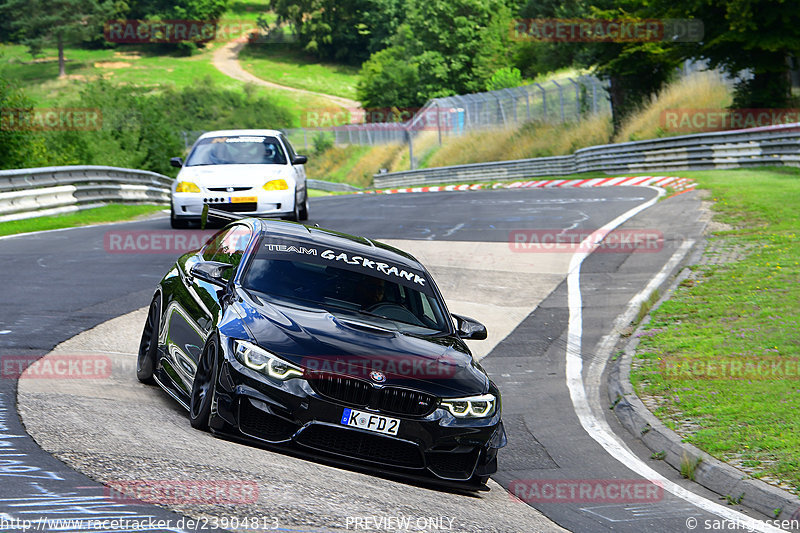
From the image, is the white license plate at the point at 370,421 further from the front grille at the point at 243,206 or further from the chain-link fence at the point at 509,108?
the chain-link fence at the point at 509,108

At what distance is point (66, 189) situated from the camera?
945 inches

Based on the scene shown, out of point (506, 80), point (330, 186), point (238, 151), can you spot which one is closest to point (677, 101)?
point (238, 151)

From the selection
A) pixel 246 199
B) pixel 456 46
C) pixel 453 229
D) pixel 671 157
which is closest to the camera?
pixel 246 199

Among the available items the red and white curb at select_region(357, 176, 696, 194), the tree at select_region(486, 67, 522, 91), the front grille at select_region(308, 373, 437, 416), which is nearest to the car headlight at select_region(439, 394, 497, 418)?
the front grille at select_region(308, 373, 437, 416)

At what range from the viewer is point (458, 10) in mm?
91562

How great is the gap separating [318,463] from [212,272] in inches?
74.9

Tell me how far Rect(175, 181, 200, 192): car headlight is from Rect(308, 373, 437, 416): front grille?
12.5m

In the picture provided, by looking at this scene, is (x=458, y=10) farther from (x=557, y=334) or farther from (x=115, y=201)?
(x=557, y=334)

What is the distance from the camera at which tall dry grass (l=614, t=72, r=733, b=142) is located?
4072 centimetres

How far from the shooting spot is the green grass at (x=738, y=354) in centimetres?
793

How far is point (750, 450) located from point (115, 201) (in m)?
22.4

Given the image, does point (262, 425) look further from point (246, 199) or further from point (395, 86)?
point (395, 86)

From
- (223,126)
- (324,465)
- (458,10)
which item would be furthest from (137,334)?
(223,126)

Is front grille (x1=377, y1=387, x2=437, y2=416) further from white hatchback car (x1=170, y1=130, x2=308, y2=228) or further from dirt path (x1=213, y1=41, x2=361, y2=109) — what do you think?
dirt path (x1=213, y1=41, x2=361, y2=109)
